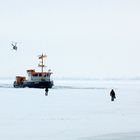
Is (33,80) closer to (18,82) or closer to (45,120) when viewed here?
(18,82)

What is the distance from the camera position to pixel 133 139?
20453mm

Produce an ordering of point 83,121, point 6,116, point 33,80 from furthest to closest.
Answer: point 33,80
point 6,116
point 83,121

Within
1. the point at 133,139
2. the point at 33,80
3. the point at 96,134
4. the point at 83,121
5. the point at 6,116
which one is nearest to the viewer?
the point at 133,139

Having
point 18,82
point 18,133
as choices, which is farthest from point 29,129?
point 18,82

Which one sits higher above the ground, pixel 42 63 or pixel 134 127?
pixel 42 63

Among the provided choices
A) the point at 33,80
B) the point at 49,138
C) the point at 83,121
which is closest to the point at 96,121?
the point at 83,121

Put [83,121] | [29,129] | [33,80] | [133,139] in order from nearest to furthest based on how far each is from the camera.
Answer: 1. [133,139]
2. [29,129]
3. [83,121]
4. [33,80]

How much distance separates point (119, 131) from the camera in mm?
23281

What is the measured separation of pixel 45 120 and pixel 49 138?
290 inches

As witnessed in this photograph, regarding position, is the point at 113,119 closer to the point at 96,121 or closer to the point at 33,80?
the point at 96,121

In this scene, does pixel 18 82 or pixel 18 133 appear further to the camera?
pixel 18 82

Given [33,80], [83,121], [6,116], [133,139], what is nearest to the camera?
[133,139]

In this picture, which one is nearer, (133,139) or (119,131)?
(133,139)

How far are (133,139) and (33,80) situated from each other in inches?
3073
